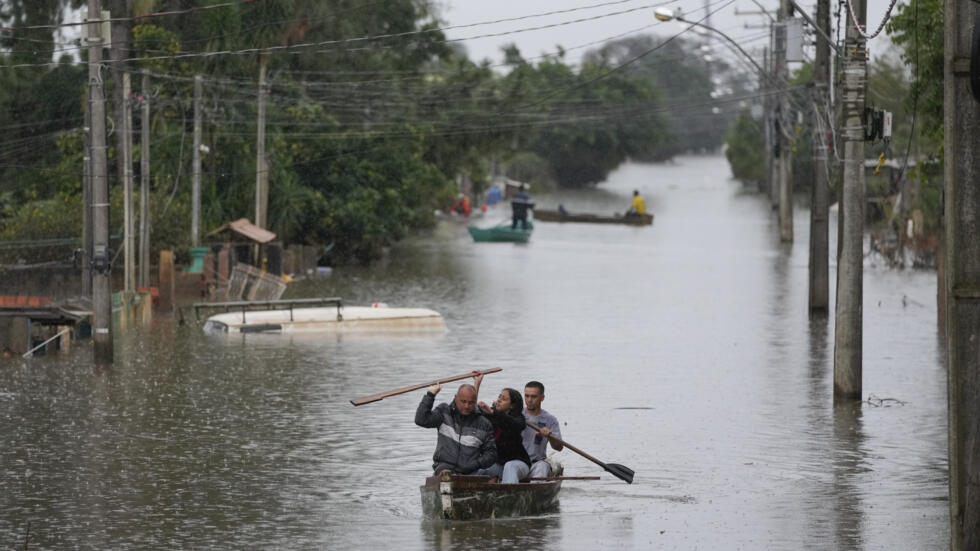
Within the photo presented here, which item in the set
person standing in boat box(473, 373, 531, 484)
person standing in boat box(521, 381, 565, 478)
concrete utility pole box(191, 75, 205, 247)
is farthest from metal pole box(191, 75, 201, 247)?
person standing in boat box(473, 373, 531, 484)

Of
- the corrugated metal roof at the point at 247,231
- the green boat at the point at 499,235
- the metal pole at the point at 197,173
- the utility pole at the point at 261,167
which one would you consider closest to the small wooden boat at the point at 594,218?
the green boat at the point at 499,235

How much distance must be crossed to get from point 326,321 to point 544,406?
11.2 meters

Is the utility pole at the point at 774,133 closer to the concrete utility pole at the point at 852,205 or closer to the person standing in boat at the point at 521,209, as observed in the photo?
the person standing in boat at the point at 521,209

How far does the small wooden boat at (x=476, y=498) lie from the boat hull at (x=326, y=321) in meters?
18.3

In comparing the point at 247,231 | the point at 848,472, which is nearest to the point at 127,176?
the point at 247,231

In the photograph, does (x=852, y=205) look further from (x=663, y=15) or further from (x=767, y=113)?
(x=767, y=113)

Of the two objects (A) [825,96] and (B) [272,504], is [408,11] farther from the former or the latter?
(B) [272,504]

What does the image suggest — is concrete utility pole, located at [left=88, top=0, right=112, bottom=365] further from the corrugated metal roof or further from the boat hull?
the corrugated metal roof

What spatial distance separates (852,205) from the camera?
22156 mm

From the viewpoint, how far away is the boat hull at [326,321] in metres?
33.8

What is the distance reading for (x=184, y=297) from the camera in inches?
1594

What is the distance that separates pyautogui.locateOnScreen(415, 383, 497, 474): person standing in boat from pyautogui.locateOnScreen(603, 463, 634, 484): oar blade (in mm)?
1561

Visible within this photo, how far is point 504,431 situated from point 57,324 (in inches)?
683

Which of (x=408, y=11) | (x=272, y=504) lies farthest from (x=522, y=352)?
(x=408, y=11)
